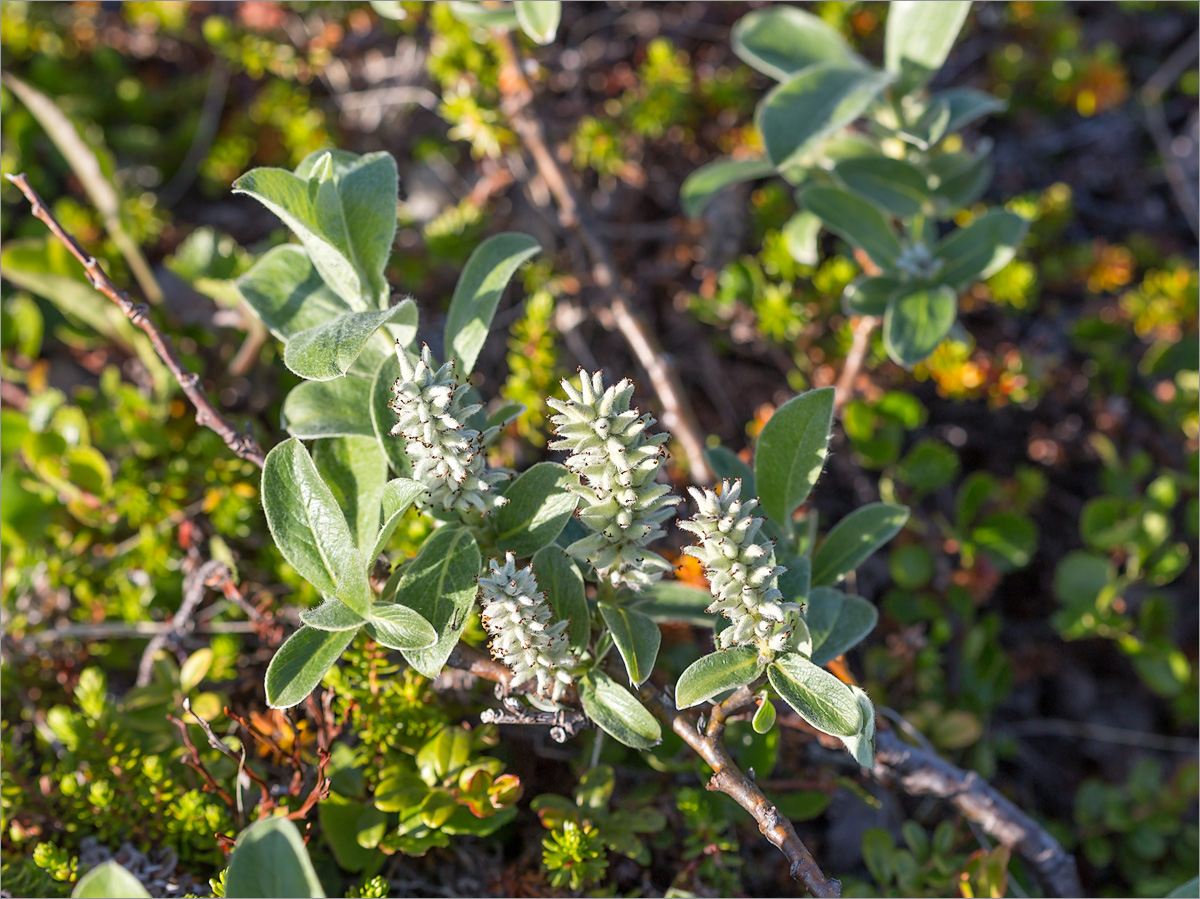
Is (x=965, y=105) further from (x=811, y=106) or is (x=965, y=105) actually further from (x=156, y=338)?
(x=156, y=338)

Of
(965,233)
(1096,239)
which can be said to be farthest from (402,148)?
(1096,239)

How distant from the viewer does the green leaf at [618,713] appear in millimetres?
1739

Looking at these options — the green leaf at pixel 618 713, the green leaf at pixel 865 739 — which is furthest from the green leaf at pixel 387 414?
the green leaf at pixel 865 739

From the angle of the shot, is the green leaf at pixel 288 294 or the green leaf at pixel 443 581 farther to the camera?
the green leaf at pixel 288 294

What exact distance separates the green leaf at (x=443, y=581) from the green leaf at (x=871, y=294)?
1515mm

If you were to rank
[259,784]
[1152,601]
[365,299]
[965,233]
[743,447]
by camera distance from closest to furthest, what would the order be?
1. [365,299]
2. [259,784]
3. [965,233]
4. [1152,601]
5. [743,447]

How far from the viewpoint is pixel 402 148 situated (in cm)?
391

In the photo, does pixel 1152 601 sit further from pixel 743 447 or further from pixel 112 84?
pixel 112 84

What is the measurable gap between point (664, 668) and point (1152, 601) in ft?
5.79

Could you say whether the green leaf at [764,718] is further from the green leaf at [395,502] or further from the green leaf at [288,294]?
the green leaf at [288,294]

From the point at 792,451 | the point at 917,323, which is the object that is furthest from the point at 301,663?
the point at 917,323

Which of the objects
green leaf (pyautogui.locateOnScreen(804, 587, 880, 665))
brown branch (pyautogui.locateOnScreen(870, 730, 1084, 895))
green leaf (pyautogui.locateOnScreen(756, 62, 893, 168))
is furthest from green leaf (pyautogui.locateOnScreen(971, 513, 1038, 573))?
green leaf (pyautogui.locateOnScreen(756, 62, 893, 168))

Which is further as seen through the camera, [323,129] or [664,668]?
[323,129]

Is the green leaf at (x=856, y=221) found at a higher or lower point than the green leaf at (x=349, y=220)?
lower
